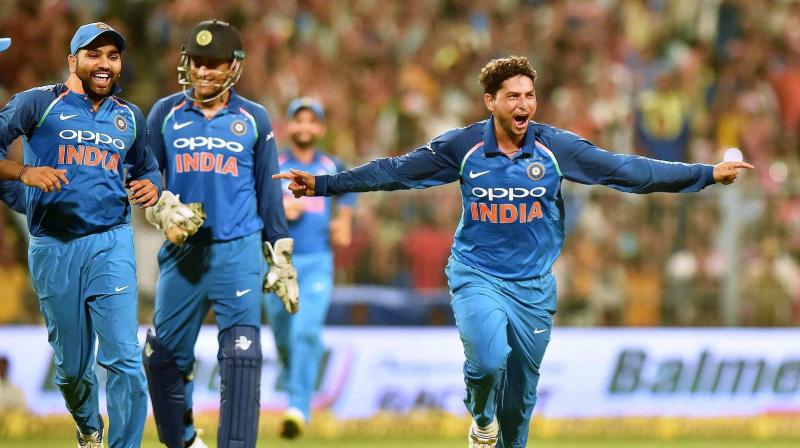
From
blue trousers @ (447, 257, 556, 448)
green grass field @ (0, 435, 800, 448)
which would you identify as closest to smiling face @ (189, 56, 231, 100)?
blue trousers @ (447, 257, 556, 448)

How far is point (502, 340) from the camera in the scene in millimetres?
7477

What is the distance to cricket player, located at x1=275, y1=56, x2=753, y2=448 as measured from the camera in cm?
748

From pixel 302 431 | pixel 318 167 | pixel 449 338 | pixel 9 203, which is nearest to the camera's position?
pixel 9 203

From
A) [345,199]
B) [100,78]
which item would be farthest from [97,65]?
[345,199]

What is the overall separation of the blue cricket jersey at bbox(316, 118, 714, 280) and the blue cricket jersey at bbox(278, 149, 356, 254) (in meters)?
3.07

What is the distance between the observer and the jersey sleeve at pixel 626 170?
293 inches

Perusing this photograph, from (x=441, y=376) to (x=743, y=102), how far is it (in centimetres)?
663

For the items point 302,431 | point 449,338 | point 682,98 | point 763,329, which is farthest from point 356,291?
point 682,98

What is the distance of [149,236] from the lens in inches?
500

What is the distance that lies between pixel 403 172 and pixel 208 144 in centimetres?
123

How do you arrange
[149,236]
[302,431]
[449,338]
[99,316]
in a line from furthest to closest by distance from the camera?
[149,236], [449,338], [302,431], [99,316]

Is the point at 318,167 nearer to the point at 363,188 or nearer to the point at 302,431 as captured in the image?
the point at 302,431

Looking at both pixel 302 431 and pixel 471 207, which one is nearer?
pixel 471 207

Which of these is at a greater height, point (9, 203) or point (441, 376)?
point (9, 203)
